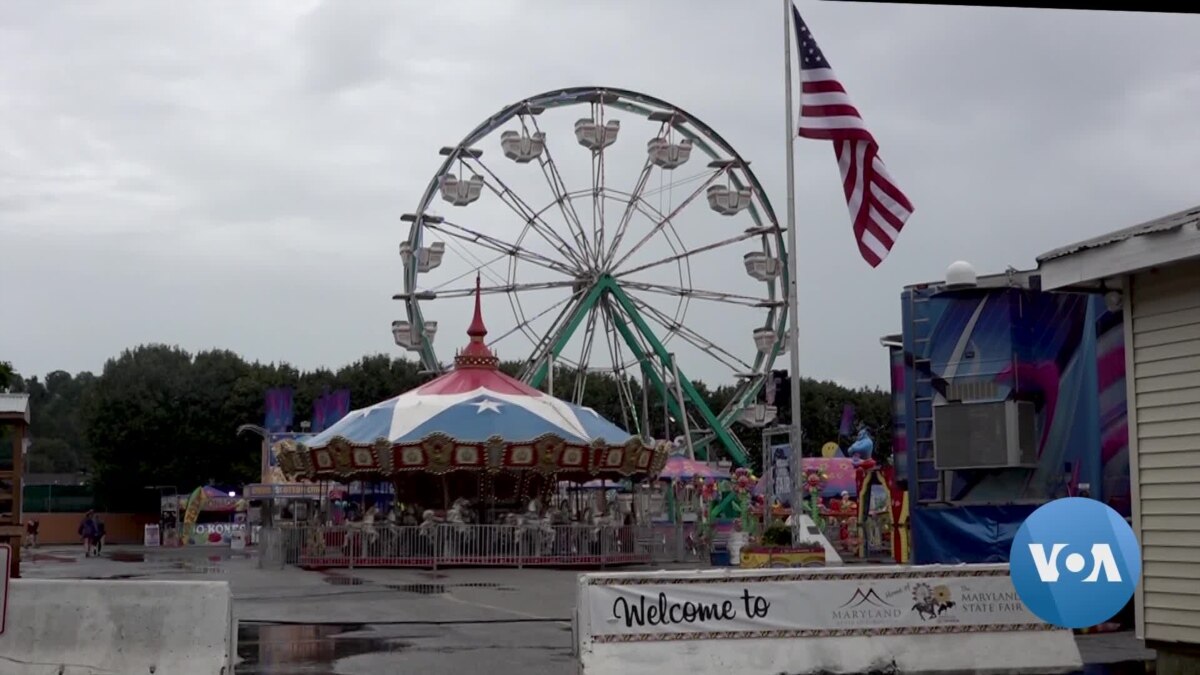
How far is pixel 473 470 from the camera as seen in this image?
3145cm

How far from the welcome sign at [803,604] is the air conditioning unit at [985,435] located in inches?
188

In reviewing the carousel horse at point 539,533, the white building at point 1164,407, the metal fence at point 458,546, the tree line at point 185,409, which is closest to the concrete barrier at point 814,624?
the white building at point 1164,407

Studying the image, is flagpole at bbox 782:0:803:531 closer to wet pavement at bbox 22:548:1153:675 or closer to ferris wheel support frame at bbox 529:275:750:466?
wet pavement at bbox 22:548:1153:675

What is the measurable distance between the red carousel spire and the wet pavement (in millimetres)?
7047

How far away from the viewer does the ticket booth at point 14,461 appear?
1681cm

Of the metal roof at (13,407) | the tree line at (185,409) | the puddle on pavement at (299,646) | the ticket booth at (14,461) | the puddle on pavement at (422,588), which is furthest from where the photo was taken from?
the tree line at (185,409)

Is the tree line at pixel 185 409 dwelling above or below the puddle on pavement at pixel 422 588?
above

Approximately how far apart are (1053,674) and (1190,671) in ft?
4.76

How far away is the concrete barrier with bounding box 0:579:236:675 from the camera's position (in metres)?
11.9

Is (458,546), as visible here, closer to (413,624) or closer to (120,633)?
(413,624)

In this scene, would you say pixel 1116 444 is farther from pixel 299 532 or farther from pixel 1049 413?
pixel 299 532

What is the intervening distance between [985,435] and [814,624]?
19.6ft

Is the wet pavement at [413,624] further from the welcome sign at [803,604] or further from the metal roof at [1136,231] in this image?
the metal roof at [1136,231]

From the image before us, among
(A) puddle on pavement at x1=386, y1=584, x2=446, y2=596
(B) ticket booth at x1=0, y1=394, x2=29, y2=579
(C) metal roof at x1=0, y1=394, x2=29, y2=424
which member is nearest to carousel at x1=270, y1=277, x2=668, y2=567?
(A) puddle on pavement at x1=386, y1=584, x2=446, y2=596
